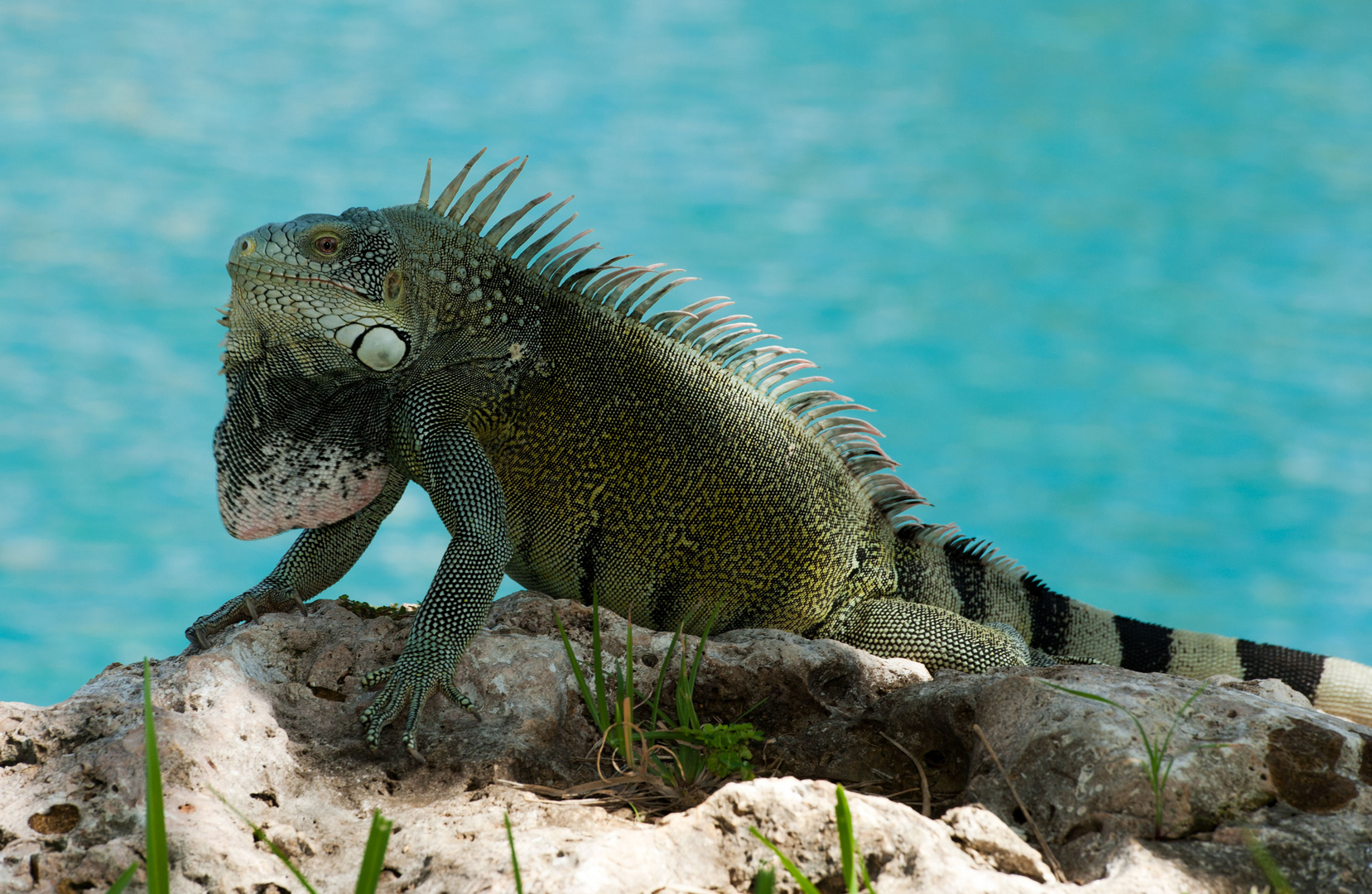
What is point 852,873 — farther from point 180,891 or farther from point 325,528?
point 325,528

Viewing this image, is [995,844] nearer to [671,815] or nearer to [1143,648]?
[671,815]

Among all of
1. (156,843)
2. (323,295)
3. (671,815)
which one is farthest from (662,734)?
(323,295)

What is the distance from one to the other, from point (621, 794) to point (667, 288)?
2.53 meters

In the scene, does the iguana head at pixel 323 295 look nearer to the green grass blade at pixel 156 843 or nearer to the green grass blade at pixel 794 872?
the green grass blade at pixel 156 843

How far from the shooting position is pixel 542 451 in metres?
4.52

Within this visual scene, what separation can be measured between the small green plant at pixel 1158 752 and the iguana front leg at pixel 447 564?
2030mm

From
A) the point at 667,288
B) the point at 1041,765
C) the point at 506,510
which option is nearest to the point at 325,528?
the point at 506,510

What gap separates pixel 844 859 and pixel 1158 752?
41.5 inches

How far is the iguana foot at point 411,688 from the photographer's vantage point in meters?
3.38

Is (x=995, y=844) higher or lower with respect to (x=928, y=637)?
lower

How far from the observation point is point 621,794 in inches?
124

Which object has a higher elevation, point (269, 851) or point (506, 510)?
point (506, 510)

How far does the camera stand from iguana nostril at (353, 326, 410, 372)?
4074 millimetres

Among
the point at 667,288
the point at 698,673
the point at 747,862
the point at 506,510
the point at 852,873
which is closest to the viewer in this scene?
the point at 852,873
